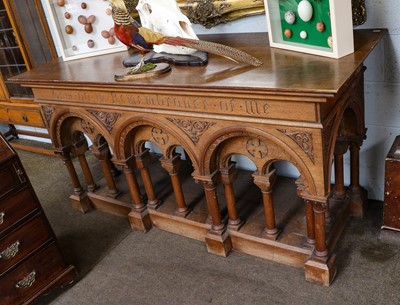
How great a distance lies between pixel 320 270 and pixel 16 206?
4.89ft

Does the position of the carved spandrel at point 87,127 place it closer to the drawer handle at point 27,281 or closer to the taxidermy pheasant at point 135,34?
the taxidermy pheasant at point 135,34

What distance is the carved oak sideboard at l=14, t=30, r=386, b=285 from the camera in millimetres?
1722

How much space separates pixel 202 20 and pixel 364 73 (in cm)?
97

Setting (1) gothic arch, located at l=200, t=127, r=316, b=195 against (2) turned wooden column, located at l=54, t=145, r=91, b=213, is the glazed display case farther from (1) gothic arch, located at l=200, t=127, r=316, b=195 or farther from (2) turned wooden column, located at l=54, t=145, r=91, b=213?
(1) gothic arch, located at l=200, t=127, r=316, b=195

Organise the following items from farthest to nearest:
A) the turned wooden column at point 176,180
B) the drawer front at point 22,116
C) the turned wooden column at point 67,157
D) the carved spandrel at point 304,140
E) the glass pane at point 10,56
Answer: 1. the drawer front at point 22,116
2. the glass pane at point 10,56
3. the turned wooden column at point 67,157
4. the turned wooden column at point 176,180
5. the carved spandrel at point 304,140

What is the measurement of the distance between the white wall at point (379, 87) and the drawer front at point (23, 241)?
4.92 feet

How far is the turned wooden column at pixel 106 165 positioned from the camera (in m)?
2.73

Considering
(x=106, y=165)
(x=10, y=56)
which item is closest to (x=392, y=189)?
(x=106, y=165)

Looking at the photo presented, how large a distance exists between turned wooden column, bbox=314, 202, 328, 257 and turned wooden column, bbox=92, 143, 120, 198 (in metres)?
1.42

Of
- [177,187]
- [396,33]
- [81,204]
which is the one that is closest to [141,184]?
[81,204]

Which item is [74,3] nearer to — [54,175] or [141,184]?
[141,184]

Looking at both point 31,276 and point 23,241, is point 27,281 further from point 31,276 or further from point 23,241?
point 23,241

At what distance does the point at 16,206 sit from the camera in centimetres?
210

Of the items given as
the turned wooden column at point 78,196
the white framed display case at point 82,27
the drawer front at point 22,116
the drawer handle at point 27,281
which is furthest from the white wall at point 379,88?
the drawer front at point 22,116
